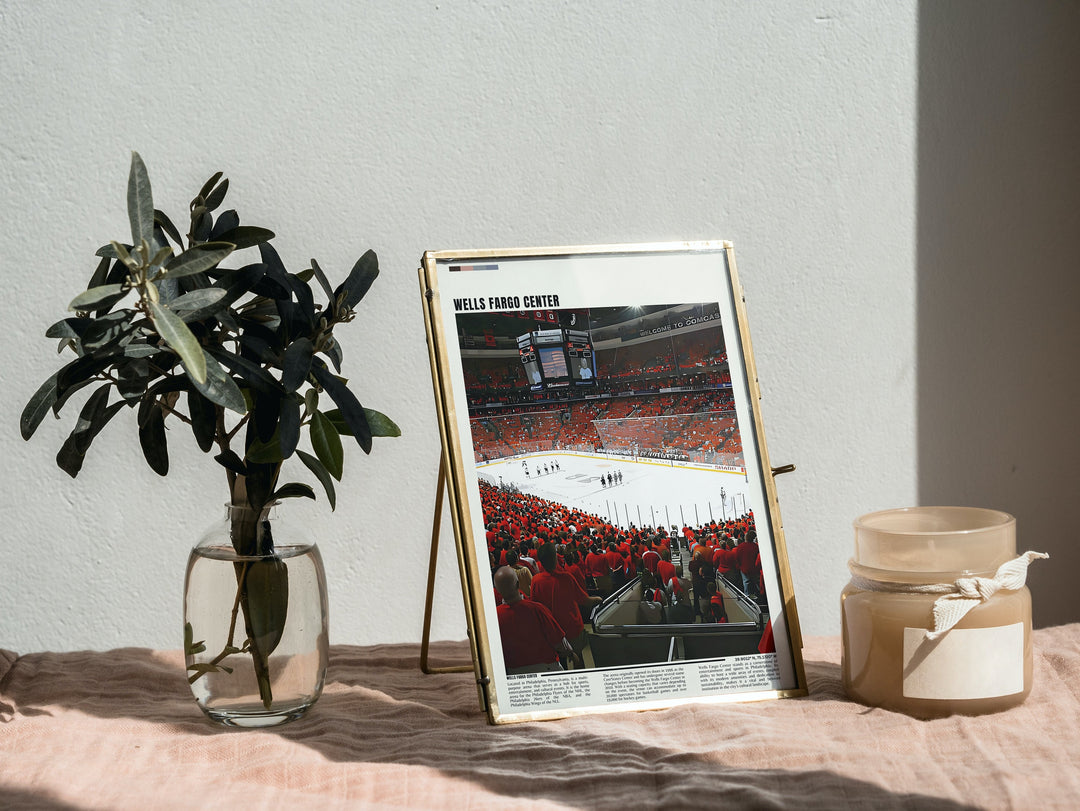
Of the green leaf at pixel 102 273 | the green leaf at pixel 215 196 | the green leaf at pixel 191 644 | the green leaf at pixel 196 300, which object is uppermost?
the green leaf at pixel 215 196

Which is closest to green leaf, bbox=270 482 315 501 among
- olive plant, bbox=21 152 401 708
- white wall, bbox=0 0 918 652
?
olive plant, bbox=21 152 401 708

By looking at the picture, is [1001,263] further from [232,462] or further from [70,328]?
[70,328]

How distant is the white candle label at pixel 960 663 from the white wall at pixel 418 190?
0.46 m

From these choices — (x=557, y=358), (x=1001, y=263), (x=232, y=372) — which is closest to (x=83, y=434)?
(x=232, y=372)

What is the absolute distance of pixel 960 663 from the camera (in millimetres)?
836

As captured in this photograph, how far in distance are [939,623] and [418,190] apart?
822mm

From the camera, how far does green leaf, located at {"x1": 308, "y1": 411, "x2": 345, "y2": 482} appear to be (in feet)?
2.83

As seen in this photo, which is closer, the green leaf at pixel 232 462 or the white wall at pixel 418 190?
the green leaf at pixel 232 462

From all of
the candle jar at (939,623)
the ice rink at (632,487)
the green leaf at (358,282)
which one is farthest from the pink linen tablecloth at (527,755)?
the green leaf at (358,282)

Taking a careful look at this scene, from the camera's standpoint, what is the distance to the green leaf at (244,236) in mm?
859

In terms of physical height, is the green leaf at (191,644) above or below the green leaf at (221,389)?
A: below

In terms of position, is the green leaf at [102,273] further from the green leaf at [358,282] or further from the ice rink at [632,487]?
the ice rink at [632,487]

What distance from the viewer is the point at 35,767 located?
2.46ft

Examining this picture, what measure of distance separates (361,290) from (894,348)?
0.80 meters
